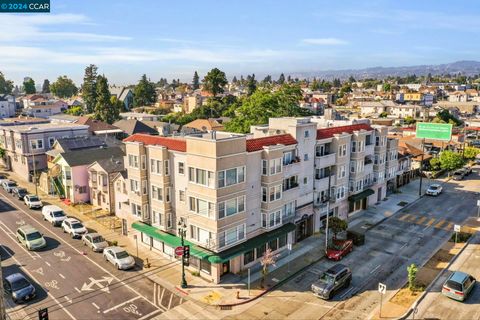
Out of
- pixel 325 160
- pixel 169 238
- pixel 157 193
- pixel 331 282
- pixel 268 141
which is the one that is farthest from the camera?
pixel 325 160

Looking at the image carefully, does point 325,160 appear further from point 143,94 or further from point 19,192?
point 143,94

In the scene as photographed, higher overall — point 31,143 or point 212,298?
point 31,143

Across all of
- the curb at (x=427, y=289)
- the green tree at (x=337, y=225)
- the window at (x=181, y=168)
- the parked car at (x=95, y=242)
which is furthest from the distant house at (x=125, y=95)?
the curb at (x=427, y=289)

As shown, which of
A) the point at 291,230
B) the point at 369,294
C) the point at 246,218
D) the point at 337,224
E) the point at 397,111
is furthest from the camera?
the point at 397,111

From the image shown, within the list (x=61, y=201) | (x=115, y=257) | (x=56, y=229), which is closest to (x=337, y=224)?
(x=115, y=257)

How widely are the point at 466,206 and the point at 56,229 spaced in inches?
2280

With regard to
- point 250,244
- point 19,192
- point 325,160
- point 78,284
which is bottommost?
point 78,284

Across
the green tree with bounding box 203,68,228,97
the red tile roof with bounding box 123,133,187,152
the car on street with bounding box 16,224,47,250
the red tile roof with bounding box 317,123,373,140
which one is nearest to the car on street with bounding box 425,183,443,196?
the red tile roof with bounding box 317,123,373,140

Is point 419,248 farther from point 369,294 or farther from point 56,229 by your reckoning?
point 56,229

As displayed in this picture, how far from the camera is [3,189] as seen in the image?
6247 cm

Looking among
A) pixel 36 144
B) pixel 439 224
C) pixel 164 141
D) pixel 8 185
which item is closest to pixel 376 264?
pixel 439 224

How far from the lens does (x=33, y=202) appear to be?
52625 mm

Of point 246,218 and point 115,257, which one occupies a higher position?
point 246,218

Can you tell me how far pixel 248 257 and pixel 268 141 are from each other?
11.5 metres
